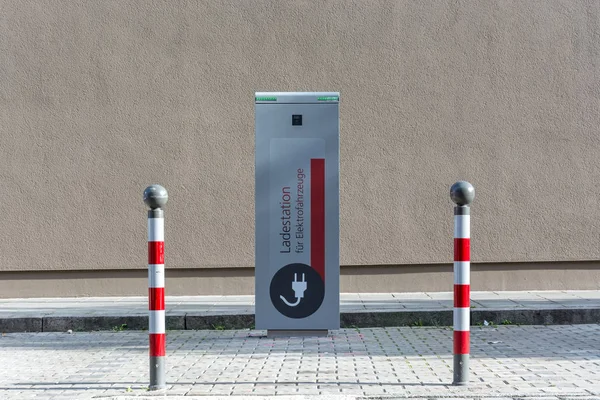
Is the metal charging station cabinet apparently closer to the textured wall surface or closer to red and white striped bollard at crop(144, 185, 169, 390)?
red and white striped bollard at crop(144, 185, 169, 390)

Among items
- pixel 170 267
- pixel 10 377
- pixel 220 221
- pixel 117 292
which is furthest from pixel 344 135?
pixel 10 377

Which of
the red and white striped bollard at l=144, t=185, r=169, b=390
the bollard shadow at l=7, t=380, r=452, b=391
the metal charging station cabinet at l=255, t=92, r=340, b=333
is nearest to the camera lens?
the red and white striped bollard at l=144, t=185, r=169, b=390

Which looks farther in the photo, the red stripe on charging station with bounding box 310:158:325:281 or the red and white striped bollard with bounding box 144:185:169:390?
the red stripe on charging station with bounding box 310:158:325:281

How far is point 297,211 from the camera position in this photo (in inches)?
314

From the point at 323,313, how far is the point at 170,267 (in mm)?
3371

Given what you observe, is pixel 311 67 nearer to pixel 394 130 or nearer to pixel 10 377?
pixel 394 130

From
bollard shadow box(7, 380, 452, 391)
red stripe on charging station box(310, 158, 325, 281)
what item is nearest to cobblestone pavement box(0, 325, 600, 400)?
bollard shadow box(7, 380, 452, 391)

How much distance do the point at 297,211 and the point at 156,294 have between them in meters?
2.48

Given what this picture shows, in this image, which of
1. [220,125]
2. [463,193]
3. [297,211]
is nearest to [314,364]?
[297,211]

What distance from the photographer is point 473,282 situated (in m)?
11.0

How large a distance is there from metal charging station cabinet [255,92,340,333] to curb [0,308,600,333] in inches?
38.3

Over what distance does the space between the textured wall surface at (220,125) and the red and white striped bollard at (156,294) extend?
5173mm

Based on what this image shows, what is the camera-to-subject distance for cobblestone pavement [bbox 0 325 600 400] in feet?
18.9

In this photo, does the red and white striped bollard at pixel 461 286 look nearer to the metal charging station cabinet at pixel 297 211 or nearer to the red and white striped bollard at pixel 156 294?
the red and white striped bollard at pixel 156 294
